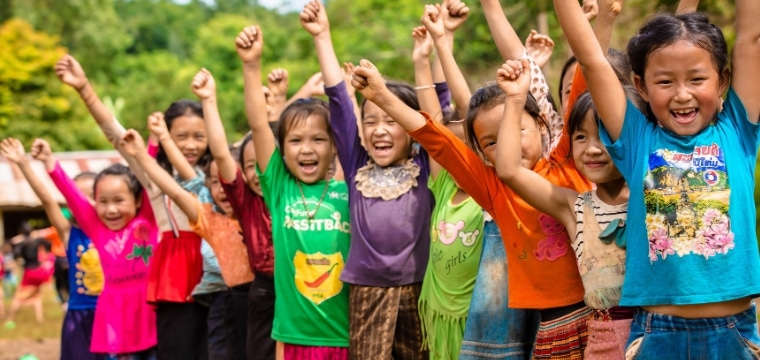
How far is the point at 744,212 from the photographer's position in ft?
9.80

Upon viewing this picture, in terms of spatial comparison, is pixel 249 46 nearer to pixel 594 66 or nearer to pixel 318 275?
pixel 318 275

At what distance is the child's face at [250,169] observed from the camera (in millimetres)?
5293

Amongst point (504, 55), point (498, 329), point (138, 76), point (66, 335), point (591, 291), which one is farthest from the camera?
point (138, 76)

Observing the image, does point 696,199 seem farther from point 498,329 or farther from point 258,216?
point 258,216

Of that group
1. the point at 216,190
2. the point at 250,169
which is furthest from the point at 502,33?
the point at 216,190

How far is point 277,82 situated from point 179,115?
0.85 metres

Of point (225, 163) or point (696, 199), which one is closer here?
point (696, 199)

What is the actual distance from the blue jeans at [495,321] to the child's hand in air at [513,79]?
0.75 metres

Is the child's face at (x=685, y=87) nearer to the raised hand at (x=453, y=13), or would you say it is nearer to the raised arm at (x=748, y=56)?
the raised arm at (x=748, y=56)

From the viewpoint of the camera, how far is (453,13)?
175 inches

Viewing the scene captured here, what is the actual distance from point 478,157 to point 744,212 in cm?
108

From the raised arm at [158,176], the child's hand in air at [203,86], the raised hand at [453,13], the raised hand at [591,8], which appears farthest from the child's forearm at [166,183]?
the raised hand at [591,8]

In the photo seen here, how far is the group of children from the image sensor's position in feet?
9.86

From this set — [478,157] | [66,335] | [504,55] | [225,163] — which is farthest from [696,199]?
[66,335]
